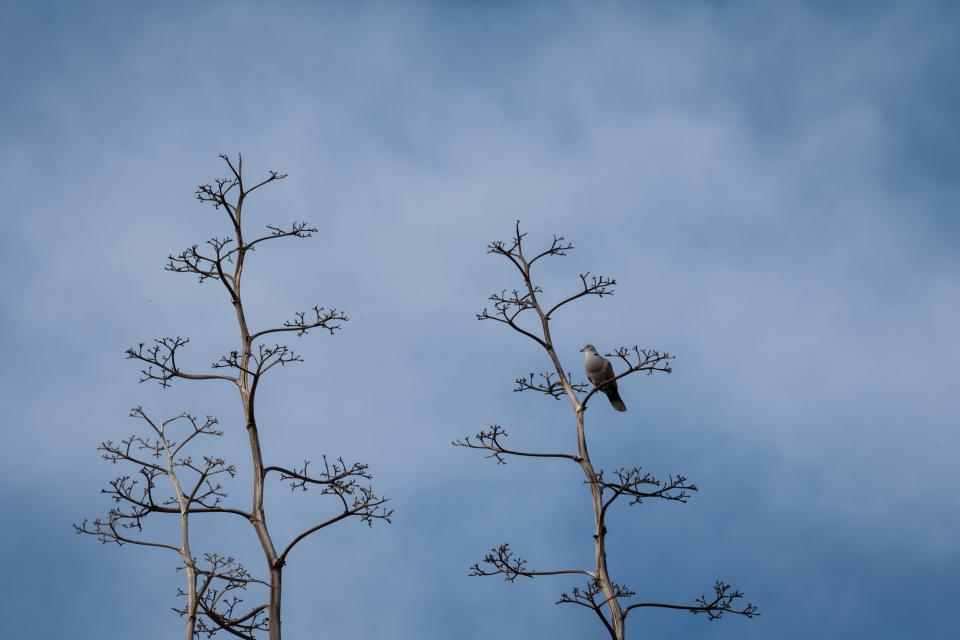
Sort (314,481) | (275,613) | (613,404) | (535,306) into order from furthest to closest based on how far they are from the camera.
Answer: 1. (613,404)
2. (535,306)
3. (314,481)
4. (275,613)

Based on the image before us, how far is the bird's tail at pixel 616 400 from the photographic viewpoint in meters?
14.4

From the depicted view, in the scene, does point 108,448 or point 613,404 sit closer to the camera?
point 108,448

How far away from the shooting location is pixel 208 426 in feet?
41.2

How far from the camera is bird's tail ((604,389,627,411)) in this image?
1445cm

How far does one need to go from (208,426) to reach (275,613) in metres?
3.33

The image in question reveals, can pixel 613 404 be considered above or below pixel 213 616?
above

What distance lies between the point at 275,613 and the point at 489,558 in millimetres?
2334

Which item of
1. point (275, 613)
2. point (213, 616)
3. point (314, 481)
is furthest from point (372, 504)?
point (213, 616)

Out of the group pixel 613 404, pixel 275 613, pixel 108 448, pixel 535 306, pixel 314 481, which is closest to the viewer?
pixel 275 613

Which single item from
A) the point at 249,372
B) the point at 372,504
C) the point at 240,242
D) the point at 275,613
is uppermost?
the point at 240,242

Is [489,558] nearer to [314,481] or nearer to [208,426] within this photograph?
[314,481]

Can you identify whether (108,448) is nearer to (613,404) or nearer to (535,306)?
(535,306)

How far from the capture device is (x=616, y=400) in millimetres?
14539

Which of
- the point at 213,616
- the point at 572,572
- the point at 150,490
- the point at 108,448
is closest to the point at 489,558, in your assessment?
the point at 572,572
